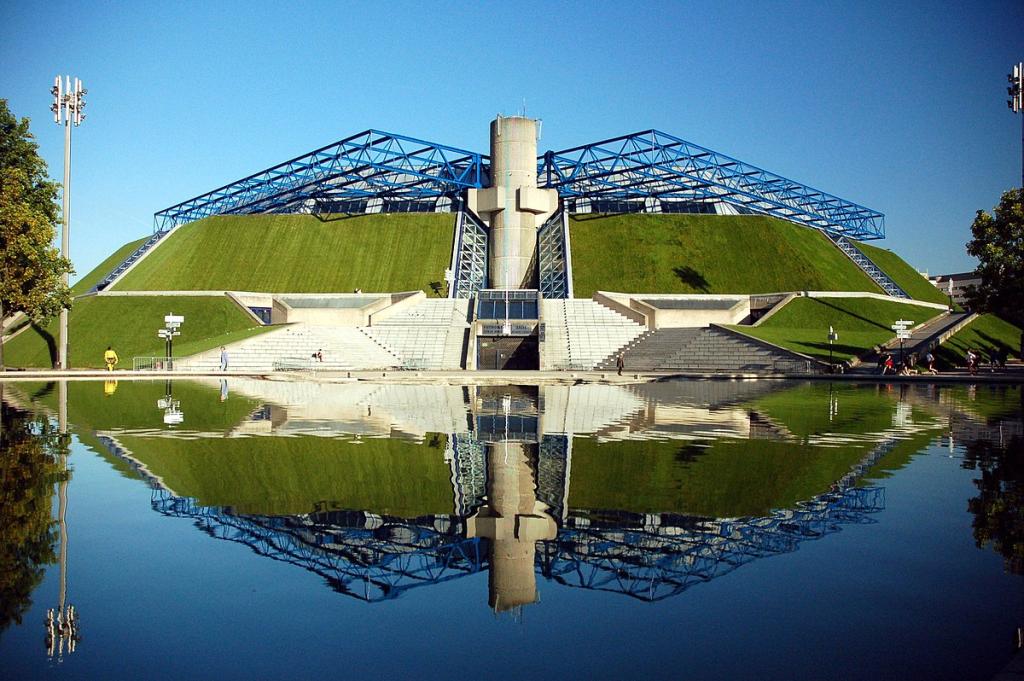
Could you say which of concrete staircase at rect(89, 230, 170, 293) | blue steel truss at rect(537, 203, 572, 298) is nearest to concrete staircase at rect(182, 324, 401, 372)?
blue steel truss at rect(537, 203, 572, 298)

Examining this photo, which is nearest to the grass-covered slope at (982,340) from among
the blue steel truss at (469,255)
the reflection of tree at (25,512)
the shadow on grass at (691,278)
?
the shadow on grass at (691,278)

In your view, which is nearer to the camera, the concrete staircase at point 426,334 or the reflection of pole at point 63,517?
the reflection of pole at point 63,517

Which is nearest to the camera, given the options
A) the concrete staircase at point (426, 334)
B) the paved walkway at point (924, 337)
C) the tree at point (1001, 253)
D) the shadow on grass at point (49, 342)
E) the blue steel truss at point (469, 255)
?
the tree at point (1001, 253)

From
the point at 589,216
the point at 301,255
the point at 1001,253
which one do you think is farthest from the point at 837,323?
the point at 301,255

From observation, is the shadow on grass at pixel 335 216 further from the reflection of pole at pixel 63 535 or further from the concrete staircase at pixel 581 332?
the reflection of pole at pixel 63 535

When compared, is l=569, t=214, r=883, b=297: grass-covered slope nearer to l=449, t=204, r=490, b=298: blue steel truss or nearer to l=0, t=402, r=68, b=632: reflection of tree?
l=449, t=204, r=490, b=298: blue steel truss

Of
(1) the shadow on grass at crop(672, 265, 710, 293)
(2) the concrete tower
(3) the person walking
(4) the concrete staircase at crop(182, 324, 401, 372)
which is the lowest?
(3) the person walking

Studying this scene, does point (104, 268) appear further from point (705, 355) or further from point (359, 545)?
point (359, 545)
